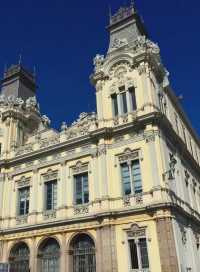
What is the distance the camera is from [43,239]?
955 inches

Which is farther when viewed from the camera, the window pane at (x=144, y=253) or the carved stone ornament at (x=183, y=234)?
the carved stone ornament at (x=183, y=234)

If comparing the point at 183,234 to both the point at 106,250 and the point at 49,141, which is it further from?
the point at 49,141

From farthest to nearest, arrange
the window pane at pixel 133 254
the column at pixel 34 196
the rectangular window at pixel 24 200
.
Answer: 1. the rectangular window at pixel 24 200
2. the column at pixel 34 196
3. the window pane at pixel 133 254

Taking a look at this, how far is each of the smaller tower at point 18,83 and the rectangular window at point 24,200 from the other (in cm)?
1138

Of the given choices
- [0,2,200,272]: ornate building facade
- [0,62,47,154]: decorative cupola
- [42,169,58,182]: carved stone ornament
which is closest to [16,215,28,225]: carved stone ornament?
[0,2,200,272]: ornate building facade

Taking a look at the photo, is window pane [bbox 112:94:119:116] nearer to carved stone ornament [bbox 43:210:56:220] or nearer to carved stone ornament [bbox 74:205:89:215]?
carved stone ornament [bbox 74:205:89:215]

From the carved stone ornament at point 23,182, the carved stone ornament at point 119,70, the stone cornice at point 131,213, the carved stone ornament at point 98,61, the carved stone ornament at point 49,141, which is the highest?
the carved stone ornament at point 98,61

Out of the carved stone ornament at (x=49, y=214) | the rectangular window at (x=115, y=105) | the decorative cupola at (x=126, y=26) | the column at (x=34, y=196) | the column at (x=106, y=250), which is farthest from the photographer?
the decorative cupola at (x=126, y=26)

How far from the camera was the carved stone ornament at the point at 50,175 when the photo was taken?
26.0m

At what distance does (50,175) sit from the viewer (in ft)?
86.1

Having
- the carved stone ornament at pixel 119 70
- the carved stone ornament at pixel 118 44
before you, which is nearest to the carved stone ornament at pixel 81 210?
the carved stone ornament at pixel 119 70

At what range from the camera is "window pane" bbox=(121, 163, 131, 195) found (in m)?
22.6

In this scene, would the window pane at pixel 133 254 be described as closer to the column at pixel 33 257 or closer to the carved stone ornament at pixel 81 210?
the carved stone ornament at pixel 81 210

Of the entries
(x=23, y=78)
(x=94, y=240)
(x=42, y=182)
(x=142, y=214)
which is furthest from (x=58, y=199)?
(x=23, y=78)
